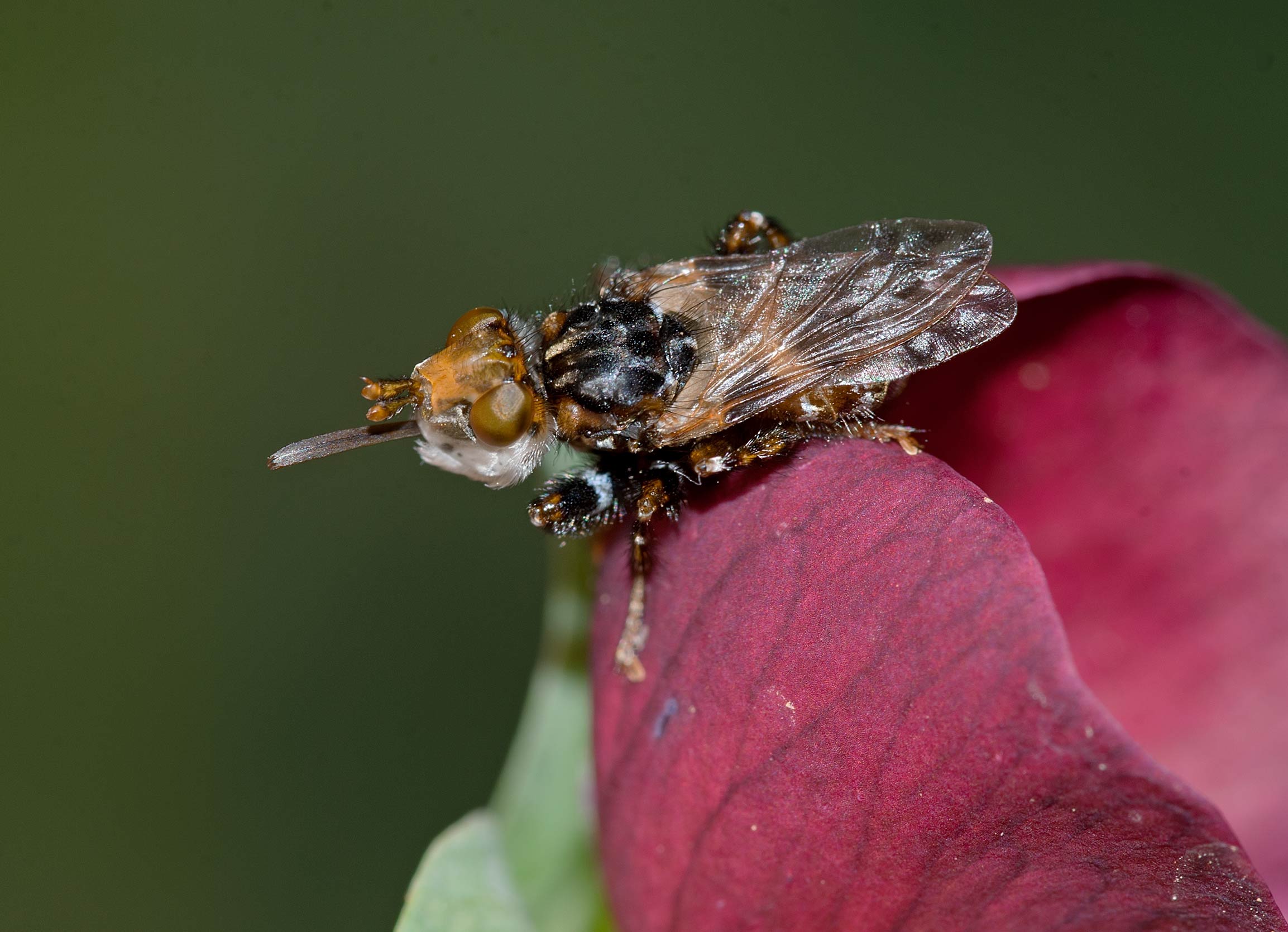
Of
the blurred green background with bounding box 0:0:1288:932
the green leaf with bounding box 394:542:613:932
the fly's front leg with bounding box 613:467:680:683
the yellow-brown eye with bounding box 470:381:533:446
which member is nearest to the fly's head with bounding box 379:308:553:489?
the yellow-brown eye with bounding box 470:381:533:446

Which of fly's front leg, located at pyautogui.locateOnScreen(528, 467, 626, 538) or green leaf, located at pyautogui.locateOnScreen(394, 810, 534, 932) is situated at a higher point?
fly's front leg, located at pyautogui.locateOnScreen(528, 467, 626, 538)

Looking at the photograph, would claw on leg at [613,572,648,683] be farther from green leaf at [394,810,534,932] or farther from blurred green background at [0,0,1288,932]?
blurred green background at [0,0,1288,932]

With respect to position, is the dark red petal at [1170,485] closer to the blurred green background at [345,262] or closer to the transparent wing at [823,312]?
the transparent wing at [823,312]

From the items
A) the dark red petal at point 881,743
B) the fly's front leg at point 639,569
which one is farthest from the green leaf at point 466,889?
the fly's front leg at point 639,569

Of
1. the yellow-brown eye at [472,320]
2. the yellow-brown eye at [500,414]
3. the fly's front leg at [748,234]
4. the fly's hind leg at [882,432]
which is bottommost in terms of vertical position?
the fly's hind leg at [882,432]

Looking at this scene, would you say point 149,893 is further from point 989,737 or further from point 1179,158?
point 1179,158

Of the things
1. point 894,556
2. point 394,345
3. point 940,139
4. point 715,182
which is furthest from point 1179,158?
point 894,556
